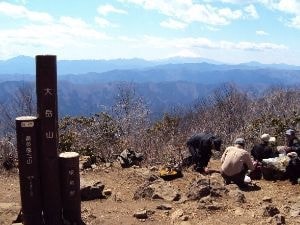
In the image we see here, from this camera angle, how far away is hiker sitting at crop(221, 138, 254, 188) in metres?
10.4

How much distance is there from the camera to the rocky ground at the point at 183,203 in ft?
25.7

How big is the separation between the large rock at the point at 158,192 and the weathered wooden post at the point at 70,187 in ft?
7.36

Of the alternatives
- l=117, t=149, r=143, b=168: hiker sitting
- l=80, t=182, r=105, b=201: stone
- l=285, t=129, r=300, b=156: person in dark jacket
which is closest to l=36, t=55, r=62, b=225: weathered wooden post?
l=80, t=182, r=105, b=201: stone

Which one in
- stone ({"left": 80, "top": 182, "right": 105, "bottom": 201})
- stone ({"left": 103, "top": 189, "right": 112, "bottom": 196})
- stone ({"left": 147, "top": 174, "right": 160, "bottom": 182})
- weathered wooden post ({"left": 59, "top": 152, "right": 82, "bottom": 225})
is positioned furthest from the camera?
stone ({"left": 147, "top": 174, "right": 160, "bottom": 182})

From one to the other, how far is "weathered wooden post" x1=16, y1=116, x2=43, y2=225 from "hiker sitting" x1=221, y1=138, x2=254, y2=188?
4.73 metres

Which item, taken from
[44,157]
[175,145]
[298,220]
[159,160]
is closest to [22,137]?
[44,157]

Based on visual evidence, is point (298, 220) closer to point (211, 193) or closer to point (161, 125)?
point (211, 193)

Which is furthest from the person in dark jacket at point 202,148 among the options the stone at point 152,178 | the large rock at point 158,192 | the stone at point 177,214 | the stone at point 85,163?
the stone at point 177,214

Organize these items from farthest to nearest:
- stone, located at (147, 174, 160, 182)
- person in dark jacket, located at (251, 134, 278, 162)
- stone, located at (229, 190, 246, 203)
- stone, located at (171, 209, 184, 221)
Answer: person in dark jacket, located at (251, 134, 278, 162)
stone, located at (147, 174, 160, 182)
stone, located at (229, 190, 246, 203)
stone, located at (171, 209, 184, 221)

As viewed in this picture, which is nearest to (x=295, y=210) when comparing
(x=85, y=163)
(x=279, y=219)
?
(x=279, y=219)

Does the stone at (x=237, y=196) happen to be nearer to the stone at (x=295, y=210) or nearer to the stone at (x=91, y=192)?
the stone at (x=295, y=210)

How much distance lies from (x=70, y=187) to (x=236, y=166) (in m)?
4.42

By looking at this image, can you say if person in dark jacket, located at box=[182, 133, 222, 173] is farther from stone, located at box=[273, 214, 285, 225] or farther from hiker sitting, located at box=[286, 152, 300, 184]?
stone, located at box=[273, 214, 285, 225]

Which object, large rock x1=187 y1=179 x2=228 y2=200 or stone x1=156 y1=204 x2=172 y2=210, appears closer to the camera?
stone x1=156 y1=204 x2=172 y2=210
